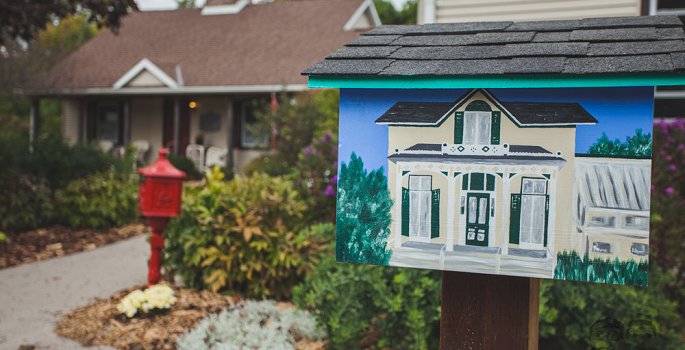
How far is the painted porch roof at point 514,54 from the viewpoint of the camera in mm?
1561

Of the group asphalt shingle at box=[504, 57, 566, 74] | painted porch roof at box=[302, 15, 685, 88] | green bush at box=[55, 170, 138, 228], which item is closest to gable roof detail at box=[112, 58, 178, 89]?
green bush at box=[55, 170, 138, 228]

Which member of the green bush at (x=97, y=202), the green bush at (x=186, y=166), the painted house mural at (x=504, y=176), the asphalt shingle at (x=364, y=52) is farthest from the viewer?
the green bush at (x=186, y=166)

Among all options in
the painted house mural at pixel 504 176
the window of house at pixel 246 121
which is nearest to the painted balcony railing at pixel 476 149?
the painted house mural at pixel 504 176

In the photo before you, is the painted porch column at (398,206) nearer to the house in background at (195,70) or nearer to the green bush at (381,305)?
the green bush at (381,305)

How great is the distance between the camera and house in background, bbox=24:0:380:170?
13359 millimetres

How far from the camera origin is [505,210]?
1.68 m

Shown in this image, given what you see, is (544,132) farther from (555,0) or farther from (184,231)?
(555,0)

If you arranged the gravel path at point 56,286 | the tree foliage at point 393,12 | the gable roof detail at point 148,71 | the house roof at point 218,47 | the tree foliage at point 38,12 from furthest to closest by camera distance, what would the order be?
the tree foliage at point 393,12, the house roof at point 218,47, the gable roof detail at point 148,71, the tree foliage at point 38,12, the gravel path at point 56,286

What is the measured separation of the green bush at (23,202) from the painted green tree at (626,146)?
748 centimetres

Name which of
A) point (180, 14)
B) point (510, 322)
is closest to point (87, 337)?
point (510, 322)

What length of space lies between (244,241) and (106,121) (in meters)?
13.0

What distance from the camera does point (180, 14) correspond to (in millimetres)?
16578

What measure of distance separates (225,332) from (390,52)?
2.56 meters

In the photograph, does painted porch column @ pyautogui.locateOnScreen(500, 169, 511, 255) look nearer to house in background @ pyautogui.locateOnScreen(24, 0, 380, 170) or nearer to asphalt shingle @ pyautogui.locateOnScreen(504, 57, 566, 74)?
asphalt shingle @ pyautogui.locateOnScreen(504, 57, 566, 74)
